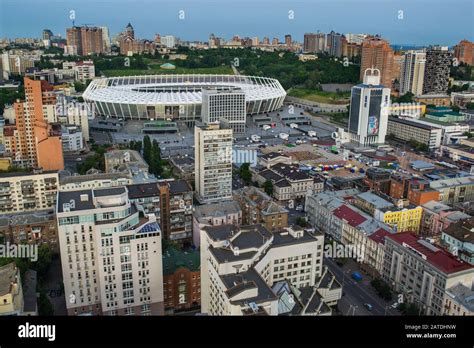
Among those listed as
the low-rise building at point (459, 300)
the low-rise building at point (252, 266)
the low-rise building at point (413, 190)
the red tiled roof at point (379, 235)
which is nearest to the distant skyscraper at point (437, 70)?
the low-rise building at point (413, 190)

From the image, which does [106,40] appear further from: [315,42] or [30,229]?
[30,229]

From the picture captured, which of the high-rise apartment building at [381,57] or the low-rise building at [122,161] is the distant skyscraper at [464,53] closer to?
the high-rise apartment building at [381,57]

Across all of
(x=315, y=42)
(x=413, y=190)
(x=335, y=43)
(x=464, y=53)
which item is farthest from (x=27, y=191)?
(x=315, y=42)

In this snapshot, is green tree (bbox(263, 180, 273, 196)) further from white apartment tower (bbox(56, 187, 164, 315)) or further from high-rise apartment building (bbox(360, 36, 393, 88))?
high-rise apartment building (bbox(360, 36, 393, 88))

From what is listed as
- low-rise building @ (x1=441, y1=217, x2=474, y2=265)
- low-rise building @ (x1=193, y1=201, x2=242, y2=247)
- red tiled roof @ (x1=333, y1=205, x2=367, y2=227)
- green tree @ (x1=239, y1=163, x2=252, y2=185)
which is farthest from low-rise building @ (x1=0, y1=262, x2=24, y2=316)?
green tree @ (x1=239, y1=163, x2=252, y2=185)

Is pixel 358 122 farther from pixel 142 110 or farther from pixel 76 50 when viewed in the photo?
pixel 76 50

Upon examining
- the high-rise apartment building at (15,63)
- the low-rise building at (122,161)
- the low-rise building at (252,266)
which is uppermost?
the high-rise apartment building at (15,63)

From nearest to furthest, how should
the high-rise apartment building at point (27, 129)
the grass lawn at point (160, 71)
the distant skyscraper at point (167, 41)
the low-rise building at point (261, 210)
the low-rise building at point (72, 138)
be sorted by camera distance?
the low-rise building at point (261, 210)
the high-rise apartment building at point (27, 129)
the low-rise building at point (72, 138)
the grass lawn at point (160, 71)
the distant skyscraper at point (167, 41)
